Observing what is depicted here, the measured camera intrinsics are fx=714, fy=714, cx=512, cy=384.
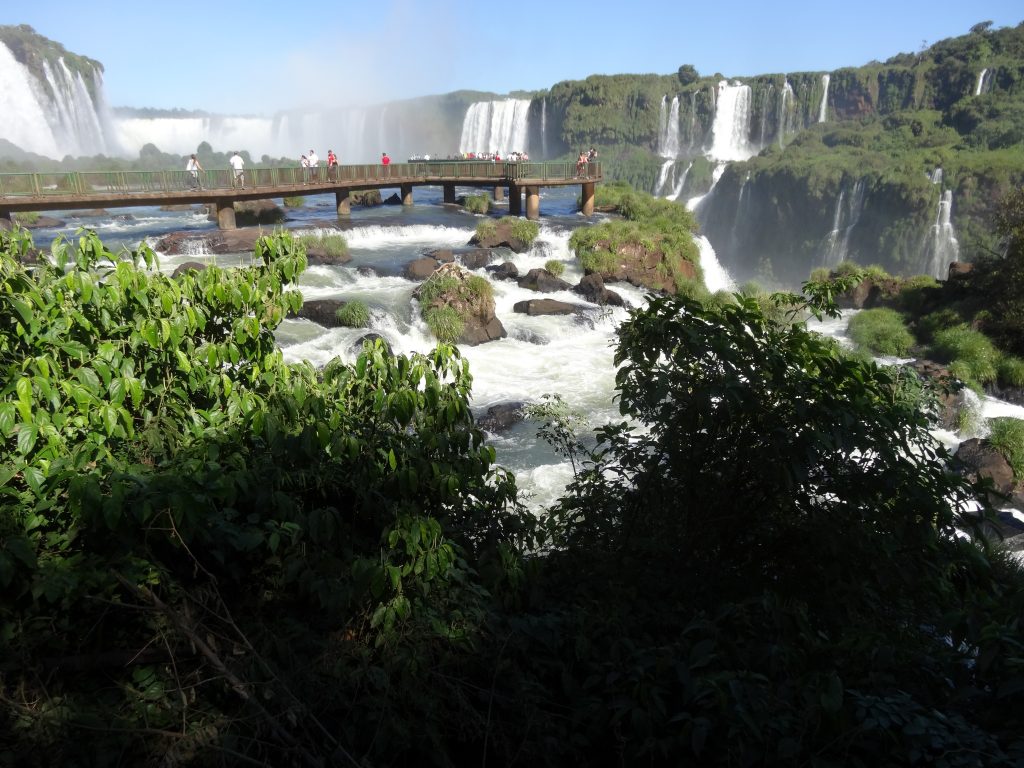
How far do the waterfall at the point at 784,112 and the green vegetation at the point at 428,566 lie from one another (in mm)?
53454

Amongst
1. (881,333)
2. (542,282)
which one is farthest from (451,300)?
(881,333)

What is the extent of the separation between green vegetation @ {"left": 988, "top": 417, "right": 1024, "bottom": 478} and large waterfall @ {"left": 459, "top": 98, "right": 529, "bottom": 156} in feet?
158

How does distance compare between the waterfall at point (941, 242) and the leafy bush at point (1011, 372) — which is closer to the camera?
the leafy bush at point (1011, 372)

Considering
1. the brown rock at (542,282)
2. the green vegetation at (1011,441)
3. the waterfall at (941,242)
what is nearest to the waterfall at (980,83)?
the waterfall at (941,242)

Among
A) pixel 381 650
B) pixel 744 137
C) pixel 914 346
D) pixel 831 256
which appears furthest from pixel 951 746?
pixel 744 137

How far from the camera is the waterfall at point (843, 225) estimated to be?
3328 centimetres

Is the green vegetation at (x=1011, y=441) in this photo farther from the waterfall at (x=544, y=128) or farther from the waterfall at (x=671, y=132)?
the waterfall at (x=544, y=128)

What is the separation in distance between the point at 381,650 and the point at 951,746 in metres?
2.06

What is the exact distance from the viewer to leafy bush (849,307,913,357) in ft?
54.6

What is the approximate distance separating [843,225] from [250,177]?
26.7 m

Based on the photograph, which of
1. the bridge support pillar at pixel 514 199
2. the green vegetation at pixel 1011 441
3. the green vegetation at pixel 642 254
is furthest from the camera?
the bridge support pillar at pixel 514 199

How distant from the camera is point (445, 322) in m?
14.8

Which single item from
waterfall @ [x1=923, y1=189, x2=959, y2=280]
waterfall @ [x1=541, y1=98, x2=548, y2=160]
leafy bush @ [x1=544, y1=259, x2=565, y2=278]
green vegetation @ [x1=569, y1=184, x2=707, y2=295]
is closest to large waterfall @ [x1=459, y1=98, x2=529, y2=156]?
waterfall @ [x1=541, y1=98, x2=548, y2=160]

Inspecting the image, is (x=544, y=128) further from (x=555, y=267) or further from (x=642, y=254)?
(x=555, y=267)
